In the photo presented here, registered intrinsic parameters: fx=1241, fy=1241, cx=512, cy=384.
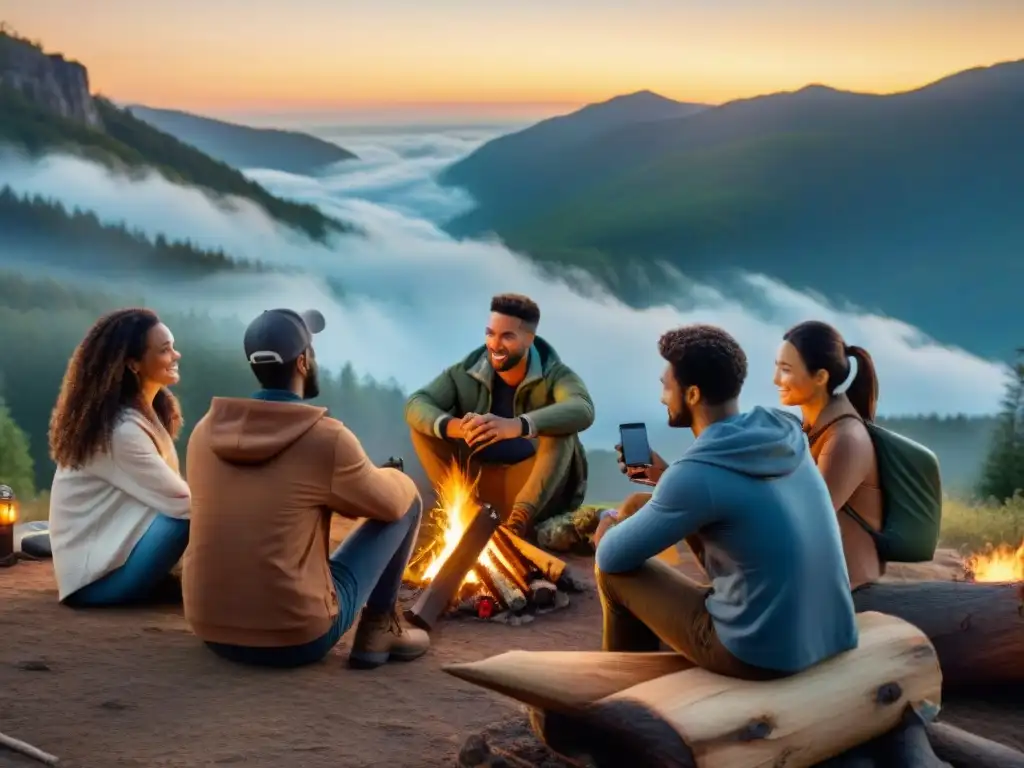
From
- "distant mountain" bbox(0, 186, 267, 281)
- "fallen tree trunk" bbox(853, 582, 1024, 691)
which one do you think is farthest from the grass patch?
"distant mountain" bbox(0, 186, 267, 281)

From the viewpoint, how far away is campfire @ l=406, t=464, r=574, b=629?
5.89 metres

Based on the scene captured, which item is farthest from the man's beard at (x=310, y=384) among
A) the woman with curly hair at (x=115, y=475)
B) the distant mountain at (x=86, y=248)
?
the distant mountain at (x=86, y=248)

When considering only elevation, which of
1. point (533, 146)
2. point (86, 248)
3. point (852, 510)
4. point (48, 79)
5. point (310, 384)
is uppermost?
point (48, 79)

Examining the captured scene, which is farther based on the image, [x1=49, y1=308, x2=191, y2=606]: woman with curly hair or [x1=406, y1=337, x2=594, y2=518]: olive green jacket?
[x1=406, y1=337, x2=594, y2=518]: olive green jacket

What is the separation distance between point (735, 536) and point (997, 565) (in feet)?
13.3

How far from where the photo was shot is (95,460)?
5613 millimetres

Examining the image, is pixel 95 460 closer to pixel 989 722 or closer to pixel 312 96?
pixel 989 722

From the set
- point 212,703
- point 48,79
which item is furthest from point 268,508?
point 48,79

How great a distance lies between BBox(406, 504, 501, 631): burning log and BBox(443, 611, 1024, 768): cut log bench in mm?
1771

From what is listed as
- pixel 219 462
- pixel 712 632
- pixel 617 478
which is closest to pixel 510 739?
pixel 712 632

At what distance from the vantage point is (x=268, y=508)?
4602 mm

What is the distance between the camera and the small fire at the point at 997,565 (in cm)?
679

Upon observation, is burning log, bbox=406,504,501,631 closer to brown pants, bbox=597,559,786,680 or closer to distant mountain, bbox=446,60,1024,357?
brown pants, bbox=597,559,786,680

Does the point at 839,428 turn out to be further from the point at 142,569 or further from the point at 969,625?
the point at 142,569
